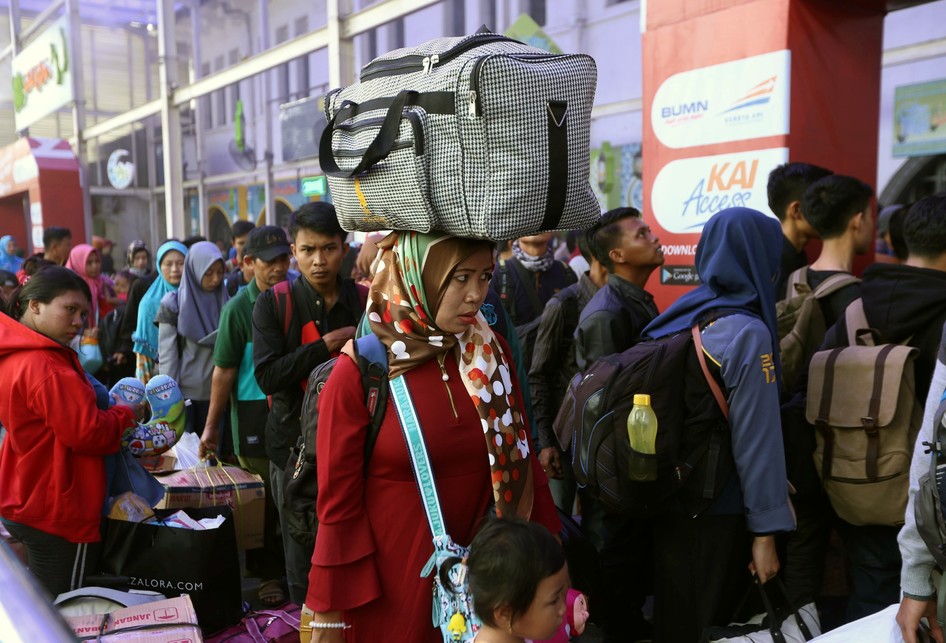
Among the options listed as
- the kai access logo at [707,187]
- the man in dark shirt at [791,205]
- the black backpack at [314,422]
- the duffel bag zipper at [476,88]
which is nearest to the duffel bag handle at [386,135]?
the duffel bag zipper at [476,88]

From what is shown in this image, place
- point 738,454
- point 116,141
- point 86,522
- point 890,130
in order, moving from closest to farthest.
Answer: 1. point 738,454
2. point 86,522
3. point 890,130
4. point 116,141

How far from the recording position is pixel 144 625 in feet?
8.09

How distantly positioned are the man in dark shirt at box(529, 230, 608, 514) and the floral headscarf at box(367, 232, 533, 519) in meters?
1.80

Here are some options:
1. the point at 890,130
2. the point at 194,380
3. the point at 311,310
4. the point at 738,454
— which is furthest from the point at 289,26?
the point at 738,454

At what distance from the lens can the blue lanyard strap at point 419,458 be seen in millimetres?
1970

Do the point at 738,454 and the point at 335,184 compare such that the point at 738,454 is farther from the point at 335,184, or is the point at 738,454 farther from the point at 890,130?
the point at 890,130

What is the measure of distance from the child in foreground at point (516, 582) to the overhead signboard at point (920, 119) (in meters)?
8.96

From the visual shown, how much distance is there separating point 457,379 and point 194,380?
3422 mm

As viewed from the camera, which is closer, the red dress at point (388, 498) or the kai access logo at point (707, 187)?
the red dress at point (388, 498)

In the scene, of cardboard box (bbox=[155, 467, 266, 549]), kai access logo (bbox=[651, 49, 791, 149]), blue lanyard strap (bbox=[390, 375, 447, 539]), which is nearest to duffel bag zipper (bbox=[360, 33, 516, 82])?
blue lanyard strap (bbox=[390, 375, 447, 539])

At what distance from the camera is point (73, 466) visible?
2.97 m

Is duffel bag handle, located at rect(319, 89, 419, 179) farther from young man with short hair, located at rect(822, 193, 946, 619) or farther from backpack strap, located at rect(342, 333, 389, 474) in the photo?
young man with short hair, located at rect(822, 193, 946, 619)

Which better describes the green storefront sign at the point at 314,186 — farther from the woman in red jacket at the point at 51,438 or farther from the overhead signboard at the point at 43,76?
the overhead signboard at the point at 43,76

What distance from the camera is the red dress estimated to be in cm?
194
